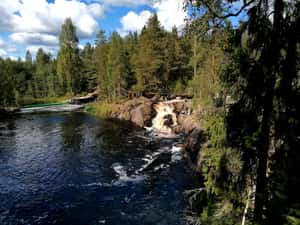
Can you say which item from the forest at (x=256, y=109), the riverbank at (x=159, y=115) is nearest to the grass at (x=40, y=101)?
the riverbank at (x=159, y=115)

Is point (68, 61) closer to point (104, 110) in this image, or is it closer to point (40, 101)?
point (40, 101)

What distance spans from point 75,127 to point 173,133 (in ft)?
39.9

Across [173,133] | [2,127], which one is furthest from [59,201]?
[2,127]

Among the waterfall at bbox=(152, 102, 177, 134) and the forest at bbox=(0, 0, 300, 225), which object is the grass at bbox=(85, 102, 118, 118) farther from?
the forest at bbox=(0, 0, 300, 225)

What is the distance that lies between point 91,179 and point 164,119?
18.0 metres

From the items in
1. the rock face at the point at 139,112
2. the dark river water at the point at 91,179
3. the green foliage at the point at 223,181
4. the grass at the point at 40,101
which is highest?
the grass at the point at 40,101

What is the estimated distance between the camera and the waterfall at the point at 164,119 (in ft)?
108

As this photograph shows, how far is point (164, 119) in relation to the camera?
3409 cm

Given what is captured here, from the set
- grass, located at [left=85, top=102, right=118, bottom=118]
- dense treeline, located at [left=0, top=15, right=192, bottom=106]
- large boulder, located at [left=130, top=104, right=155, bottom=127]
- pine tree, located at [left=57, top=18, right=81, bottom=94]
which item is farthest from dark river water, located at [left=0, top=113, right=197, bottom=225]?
pine tree, located at [left=57, top=18, right=81, bottom=94]

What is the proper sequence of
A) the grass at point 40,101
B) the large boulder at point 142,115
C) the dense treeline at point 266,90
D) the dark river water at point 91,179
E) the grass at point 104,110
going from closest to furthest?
the dense treeline at point 266,90, the dark river water at point 91,179, the large boulder at point 142,115, the grass at point 104,110, the grass at point 40,101

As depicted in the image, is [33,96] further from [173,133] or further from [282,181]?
[282,181]

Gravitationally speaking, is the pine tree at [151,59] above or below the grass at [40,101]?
above

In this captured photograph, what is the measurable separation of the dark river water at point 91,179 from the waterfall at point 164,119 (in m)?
3.73

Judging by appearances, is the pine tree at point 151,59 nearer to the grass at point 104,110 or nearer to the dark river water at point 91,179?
the grass at point 104,110
